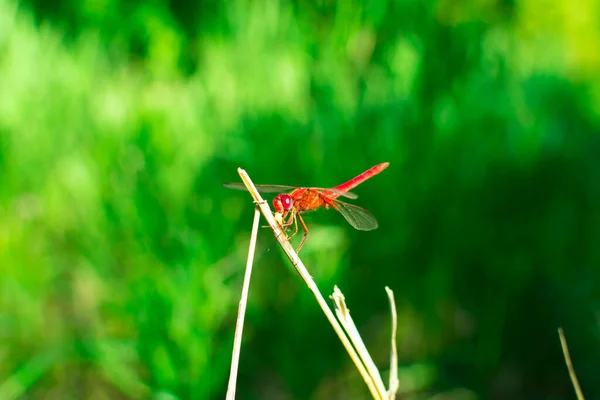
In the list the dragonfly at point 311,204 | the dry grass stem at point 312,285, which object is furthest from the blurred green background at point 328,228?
the dry grass stem at point 312,285

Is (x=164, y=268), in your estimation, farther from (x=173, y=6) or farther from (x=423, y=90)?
(x=173, y=6)

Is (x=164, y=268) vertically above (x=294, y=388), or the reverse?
(x=164, y=268)

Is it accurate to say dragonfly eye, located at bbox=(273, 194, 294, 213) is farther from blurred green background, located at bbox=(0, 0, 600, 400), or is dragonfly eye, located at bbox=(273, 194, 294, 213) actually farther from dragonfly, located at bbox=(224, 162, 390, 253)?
blurred green background, located at bbox=(0, 0, 600, 400)

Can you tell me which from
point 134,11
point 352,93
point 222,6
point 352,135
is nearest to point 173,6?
point 134,11

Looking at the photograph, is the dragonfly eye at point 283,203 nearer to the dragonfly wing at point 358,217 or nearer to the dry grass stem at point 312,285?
the dragonfly wing at point 358,217

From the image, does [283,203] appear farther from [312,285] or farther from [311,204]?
[312,285]

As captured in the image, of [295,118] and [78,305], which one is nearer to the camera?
[78,305]
